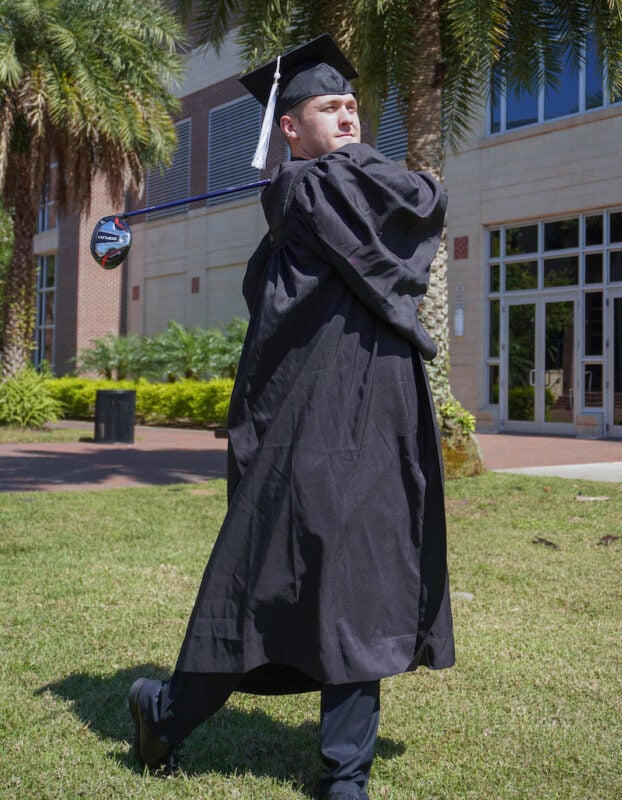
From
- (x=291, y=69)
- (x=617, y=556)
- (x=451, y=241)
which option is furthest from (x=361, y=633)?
(x=451, y=241)

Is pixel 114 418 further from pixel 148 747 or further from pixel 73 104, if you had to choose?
pixel 148 747

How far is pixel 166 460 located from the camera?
12773 millimetres

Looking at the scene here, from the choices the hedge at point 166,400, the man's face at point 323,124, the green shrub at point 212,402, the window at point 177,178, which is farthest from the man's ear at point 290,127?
the window at point 177,178

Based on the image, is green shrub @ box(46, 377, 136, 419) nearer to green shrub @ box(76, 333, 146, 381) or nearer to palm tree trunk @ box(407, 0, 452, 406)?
green shrub @ box(76, 333, 146, 381)

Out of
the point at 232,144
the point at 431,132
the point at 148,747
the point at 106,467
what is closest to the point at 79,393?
the point at 232,144

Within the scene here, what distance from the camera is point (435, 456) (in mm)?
2480

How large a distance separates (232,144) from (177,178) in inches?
129

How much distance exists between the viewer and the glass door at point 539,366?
17484mm

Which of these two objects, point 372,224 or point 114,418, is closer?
point 372,224

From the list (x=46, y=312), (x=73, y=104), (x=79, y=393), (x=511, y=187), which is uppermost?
(x=73, y=104)

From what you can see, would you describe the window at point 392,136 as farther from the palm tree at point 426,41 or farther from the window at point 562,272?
the palm tree at point 426,41

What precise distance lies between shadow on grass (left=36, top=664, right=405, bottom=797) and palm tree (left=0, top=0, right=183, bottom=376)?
14415 mm

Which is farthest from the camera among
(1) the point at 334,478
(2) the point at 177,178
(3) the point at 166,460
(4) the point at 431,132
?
(2) the point at 177,178

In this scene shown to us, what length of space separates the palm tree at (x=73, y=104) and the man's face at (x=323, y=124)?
14460 millimetres
